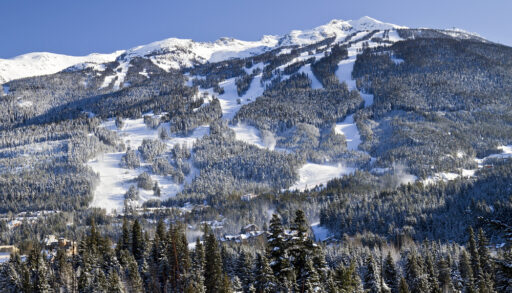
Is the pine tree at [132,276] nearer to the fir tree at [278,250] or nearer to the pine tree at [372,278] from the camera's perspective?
the pine tree at [372,278]

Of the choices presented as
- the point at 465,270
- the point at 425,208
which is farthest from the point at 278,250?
the point at 425,208

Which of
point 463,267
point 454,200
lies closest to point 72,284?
point 463,267

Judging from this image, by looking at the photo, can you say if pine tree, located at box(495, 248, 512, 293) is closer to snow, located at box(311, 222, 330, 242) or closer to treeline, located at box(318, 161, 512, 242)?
treeline, located at box(318, 161, 512, 242)

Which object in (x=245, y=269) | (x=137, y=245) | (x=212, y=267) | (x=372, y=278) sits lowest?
(x=245, y=269)

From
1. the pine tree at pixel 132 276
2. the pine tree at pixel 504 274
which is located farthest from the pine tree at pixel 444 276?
the pine tree at pixel 504 274

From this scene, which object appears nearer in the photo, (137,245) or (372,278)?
(372,278)

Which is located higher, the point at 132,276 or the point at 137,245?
the point at 132,276

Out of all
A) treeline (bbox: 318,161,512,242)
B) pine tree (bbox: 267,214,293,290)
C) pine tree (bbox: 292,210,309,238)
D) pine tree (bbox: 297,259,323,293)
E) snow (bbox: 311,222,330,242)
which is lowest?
snow (bbox: 311,222,330,242)

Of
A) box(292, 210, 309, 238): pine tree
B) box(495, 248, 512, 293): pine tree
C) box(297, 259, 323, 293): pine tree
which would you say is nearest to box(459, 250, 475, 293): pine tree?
box(297, 259, 323, 293): pine tree

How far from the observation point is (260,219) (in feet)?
602

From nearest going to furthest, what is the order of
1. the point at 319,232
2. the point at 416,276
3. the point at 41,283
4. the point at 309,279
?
the point at 309,279, the point at 41,283, the point at 416,276, the point at 319,232

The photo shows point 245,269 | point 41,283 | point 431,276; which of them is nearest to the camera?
point 41,283

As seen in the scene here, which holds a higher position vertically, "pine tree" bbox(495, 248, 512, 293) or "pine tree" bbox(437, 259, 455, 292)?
"pine tree" bbox(495, 248, 512, 293)

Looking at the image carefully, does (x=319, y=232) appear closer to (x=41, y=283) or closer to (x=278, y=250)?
(x=41, y=283)
